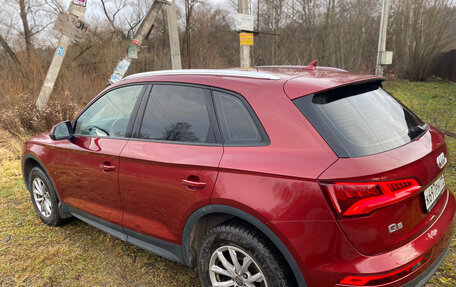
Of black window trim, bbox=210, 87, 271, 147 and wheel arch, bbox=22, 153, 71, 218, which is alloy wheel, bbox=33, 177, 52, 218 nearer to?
wheel arch, bbox=22, 153, 71, 218

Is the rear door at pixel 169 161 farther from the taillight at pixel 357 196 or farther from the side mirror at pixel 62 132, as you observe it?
the side mirror at pixel 62 132

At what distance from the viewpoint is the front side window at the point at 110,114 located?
9.11 ft

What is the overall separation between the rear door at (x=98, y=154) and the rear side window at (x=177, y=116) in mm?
199

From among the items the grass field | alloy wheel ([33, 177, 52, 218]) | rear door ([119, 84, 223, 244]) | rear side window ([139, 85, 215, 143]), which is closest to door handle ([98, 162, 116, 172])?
rear door ([119, 84, 223, 244])

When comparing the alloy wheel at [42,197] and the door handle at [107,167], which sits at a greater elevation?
the door handle at [107,167]

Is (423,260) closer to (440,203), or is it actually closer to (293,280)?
(440,203)

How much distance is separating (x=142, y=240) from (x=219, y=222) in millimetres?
784

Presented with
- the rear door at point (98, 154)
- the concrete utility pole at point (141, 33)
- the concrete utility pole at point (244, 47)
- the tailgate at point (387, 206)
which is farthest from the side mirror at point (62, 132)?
the concrete utility pole at point (244, 47)

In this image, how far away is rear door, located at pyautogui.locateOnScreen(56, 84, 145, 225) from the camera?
270 cm

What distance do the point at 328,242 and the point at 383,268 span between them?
0.28 meters

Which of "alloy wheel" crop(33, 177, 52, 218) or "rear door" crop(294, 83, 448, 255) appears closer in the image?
"rear door" crop(294, 83, 448, 255)

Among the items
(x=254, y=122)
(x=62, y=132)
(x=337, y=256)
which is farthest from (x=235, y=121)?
(x=62, y=132)

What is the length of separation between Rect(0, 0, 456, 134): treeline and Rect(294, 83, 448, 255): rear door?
7144 mm

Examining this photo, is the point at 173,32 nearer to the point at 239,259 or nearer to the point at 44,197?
the point at 44,197
